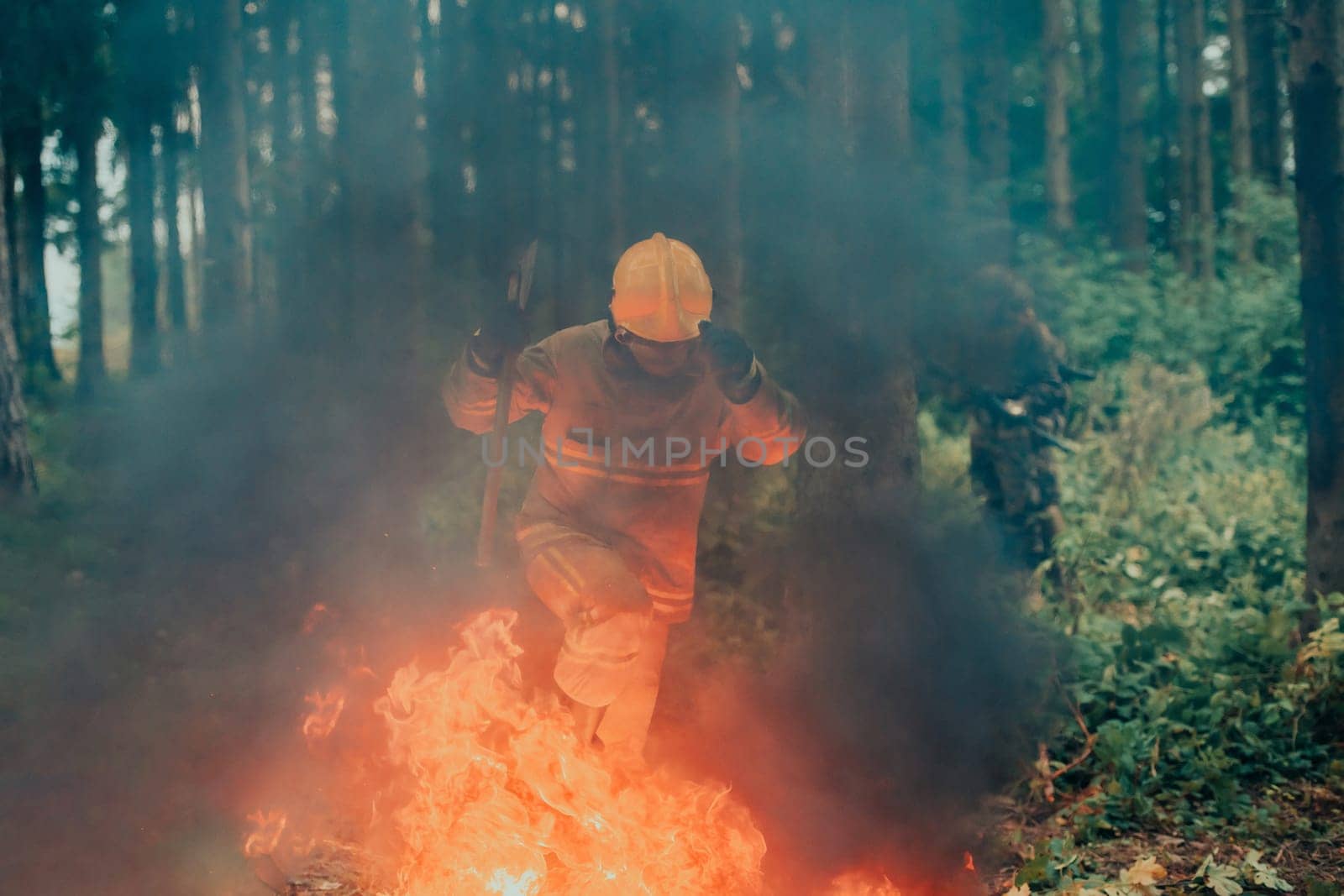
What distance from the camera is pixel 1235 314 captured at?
13062mm

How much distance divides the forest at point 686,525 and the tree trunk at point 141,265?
3.71m

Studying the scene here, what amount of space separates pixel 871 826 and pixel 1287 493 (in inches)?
286

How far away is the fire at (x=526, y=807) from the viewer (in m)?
4.01

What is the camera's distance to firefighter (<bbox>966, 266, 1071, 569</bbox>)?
7.36 meters

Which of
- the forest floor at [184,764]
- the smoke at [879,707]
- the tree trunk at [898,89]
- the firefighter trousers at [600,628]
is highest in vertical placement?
the tree trunk at [898,89]

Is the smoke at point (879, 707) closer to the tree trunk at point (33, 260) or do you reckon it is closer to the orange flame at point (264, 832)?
the orange flame at point (264, 832)

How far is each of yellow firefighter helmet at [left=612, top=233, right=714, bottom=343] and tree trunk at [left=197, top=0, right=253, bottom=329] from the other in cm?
959

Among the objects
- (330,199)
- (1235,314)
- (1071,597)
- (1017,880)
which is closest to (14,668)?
(330,199)

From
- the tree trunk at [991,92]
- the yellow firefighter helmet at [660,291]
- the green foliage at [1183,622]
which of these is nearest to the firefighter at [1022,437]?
the green foliage at [1183,622]

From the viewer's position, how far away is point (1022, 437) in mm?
7648

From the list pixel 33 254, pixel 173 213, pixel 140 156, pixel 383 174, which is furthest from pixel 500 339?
pixel 173 213

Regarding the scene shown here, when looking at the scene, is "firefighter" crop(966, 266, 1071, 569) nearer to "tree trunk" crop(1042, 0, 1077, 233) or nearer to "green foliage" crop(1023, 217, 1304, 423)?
"green foliage" crop(1023, 217, 1304, 423)

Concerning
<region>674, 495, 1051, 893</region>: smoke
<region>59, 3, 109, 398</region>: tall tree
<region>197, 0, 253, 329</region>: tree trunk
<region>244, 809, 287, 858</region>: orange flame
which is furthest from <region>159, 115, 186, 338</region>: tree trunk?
<region>674, 495, 1051, 893</region>: smoke

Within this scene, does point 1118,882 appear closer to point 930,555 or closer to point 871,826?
point 871,826
